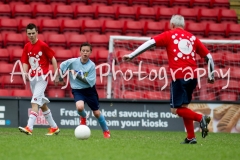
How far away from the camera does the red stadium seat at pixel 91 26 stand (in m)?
17.6

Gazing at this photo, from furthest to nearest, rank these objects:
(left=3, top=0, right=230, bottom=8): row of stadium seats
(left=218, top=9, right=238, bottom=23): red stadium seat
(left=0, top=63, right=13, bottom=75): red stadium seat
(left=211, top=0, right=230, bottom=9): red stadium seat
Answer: (left=211, top=0, right=230, bottom=9): red stadium seat
(left=3, top=0, right=230, bottom=8): row of stadium seats
(left=218, top=9, right=238, bottom=23): red stadium seat
(left=0, top=63, right=13, bottom=75): red stadium seat

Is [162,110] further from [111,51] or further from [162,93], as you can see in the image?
[111,51]

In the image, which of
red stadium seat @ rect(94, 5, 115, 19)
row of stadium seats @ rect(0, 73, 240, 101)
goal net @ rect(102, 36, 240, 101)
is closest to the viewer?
goal net @ rect(102, 36, 240, 101)

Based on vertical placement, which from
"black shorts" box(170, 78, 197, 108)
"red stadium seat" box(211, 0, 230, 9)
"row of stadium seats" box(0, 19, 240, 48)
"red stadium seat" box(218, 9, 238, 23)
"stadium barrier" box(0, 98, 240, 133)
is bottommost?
"stadium barrier" box(0, 98, 240, 133)

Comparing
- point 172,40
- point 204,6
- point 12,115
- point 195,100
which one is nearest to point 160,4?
point 204,6

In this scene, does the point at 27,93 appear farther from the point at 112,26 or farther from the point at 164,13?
the point at 164,13

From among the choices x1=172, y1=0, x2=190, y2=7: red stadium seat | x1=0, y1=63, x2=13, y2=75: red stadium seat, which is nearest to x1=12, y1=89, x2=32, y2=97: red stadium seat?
x1=0, y1=63, x2=13, y2=75: red stadium seat

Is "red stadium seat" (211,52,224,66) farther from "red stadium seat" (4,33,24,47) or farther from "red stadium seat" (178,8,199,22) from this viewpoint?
"red stadium seat" (4,33,24,47)

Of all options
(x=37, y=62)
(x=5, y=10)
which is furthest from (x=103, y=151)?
(x=5, y=10)

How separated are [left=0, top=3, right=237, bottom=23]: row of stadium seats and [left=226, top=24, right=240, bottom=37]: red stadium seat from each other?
2.53 feet

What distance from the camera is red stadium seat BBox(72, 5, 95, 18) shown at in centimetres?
1817

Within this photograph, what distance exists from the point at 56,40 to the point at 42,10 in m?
1.67

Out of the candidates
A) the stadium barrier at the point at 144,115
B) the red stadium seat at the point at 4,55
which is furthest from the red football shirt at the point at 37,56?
the red stadium seat at the point at 4,55

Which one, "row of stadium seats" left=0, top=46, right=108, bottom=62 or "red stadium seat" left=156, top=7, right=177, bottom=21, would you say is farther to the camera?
"red stadium seat" left=156, top=7, right=177, bottom=21
